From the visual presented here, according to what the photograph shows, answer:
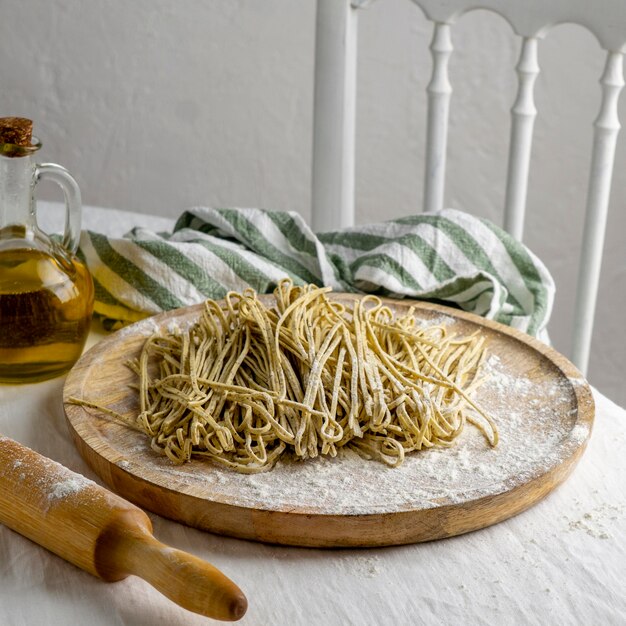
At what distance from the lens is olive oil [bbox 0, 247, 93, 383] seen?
931 mm

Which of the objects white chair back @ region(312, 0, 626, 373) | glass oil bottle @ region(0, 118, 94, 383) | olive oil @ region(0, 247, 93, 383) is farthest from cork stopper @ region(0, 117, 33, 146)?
white chair back @ region(312, 0, 626, 373)

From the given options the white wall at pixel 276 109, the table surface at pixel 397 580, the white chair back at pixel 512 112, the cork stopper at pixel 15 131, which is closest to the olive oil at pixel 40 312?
the cork stopper at pixel 15 131

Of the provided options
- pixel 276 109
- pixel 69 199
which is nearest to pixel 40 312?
pixel 69 199

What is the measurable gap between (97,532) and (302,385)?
0.93ft

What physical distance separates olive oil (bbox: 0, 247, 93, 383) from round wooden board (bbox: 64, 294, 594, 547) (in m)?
0.04

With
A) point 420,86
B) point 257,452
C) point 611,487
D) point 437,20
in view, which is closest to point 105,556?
point 257,452

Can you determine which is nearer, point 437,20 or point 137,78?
point 437,20

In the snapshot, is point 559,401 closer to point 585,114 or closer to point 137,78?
point 585,114

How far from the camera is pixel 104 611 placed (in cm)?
68

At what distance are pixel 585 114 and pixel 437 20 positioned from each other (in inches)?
49.4

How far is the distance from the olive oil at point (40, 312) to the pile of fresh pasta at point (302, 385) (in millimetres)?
80

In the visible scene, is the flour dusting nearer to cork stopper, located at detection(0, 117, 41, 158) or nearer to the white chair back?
cork stopper, located at detection(0, 117, 41, 158)

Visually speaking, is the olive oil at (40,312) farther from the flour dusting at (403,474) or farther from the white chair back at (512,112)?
the white chair back at (512,112)

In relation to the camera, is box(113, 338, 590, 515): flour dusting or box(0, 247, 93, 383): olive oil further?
box(0, 247, 93, 383): olive oil
